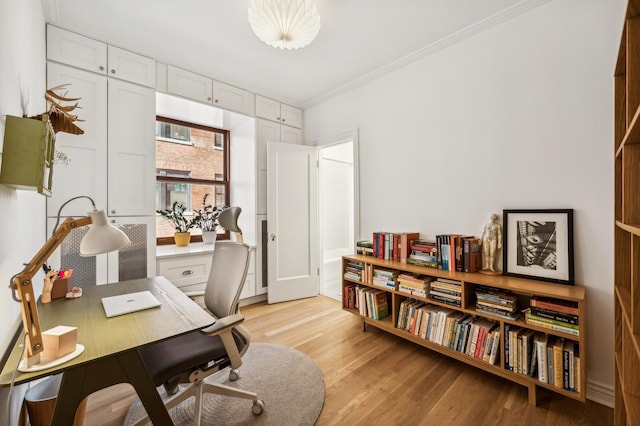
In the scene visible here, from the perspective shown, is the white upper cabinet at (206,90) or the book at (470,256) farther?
the white upper cabinet at (206,90)

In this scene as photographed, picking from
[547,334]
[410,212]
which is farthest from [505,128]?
[547,334]

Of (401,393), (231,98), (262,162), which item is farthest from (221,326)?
(231,98)

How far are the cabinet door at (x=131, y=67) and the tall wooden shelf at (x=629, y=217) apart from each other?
10.6 feet

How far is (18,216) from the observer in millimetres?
1271

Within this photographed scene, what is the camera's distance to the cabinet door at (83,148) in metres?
2.21

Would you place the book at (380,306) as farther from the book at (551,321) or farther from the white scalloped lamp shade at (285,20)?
the white scalloped lamp shade at (285,20)

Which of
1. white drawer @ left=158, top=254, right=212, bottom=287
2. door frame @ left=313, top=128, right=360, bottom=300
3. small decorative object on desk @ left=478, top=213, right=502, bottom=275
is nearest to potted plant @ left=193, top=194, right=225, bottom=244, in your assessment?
white drawer @ left=158, top=254, right=212, bottom=287

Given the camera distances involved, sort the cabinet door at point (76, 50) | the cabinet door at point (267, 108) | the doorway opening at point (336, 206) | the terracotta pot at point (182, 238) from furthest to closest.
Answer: the doorway opening at point (336, 206) < the cabinet door at point (267, 108) < the terracotta pot at point (182, 238) < the cabinet door at point (76, 50)

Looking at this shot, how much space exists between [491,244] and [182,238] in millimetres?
3122

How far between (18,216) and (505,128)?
9.83 ft

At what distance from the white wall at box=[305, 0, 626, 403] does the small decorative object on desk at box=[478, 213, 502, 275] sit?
0.39 feet

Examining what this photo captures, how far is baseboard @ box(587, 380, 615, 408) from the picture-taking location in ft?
5.52

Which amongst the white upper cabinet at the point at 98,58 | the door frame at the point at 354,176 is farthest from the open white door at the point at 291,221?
the white upper cabinet at the point at 98,58

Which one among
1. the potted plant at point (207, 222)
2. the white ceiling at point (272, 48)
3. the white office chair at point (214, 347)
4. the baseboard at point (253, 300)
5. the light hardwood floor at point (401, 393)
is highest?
the white ceiling at point (272, 48)
